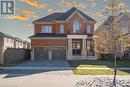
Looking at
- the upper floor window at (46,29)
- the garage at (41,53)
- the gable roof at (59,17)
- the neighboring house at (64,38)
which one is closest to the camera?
the neighboring house at (64,38)

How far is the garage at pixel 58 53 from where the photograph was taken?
43.1m

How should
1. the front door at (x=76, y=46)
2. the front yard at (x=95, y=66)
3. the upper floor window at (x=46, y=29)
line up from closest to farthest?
the front yard at (x=95, y=66)
the front door at (x=76, y=46)
the upper floor window at (x=46, y=29)

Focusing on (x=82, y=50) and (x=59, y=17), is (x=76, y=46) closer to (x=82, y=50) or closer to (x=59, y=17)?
(x=82, y=50)

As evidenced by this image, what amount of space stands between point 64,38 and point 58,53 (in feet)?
9.29

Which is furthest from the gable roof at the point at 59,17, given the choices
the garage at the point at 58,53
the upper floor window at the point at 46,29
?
the garage at the point at 58,53

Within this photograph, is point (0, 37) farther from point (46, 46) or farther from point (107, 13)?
point (107, 13)

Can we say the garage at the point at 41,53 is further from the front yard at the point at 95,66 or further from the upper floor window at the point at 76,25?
the front yard at the point at 95,66

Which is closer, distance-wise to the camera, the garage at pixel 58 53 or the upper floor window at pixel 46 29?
the garage at pixel 58 53

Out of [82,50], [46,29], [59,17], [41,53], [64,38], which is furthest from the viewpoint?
[59,17]

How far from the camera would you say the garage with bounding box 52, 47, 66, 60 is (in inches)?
1698

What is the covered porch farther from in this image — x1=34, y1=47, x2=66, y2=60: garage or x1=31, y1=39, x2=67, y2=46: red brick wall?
x1=34, y1=47, x2=66, y2=60: garage

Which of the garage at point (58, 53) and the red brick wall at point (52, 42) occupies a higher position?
the red brick wall at point (52, 42)

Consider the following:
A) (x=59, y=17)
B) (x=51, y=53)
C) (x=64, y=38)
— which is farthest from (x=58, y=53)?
(x=59, y=17)

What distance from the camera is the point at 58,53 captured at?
4325 cm
